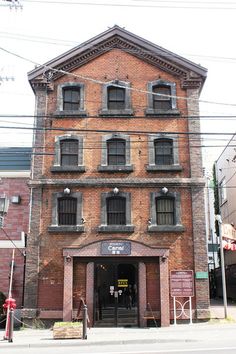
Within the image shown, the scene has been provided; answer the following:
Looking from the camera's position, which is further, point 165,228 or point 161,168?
point 161,168

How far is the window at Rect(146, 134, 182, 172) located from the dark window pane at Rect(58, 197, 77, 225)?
405 centimetres

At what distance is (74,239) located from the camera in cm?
2091

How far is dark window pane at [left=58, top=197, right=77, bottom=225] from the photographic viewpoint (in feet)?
69.8

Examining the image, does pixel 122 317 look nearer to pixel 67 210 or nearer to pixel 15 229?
pixel 67 210

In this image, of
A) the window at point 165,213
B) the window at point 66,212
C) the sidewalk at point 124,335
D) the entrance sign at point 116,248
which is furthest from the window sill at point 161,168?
the sidewalk at point 124,335

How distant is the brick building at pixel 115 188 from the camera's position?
66.4ft

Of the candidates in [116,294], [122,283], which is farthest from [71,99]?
[116,294]

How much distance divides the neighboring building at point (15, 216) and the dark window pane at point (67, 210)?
128 inches

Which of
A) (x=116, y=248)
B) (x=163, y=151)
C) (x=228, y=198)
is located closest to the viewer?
(x=116, y=248)

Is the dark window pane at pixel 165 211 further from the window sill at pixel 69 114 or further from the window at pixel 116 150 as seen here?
the window sill at pixel 69 114

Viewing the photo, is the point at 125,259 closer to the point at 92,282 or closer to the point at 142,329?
the point at 92,282

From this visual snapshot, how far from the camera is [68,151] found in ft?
72.7

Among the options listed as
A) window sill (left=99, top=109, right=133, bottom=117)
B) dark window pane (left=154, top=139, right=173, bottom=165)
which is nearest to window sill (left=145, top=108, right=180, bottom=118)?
window sill (left=99, top=109, right=133, bottom=117)

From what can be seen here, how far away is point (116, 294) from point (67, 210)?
456cm
